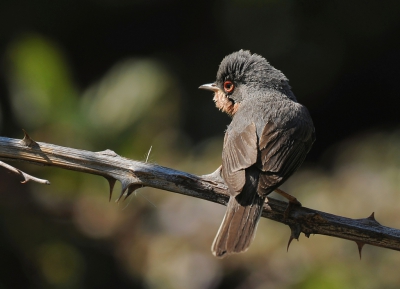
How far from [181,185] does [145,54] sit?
18.1ft

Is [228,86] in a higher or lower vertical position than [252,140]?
higher

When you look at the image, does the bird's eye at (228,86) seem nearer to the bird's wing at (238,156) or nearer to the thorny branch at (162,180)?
the bird's wing at (238,156)

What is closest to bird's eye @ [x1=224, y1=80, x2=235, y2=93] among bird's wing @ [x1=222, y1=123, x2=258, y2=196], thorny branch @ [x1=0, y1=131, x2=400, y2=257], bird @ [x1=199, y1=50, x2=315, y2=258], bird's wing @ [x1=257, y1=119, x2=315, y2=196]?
bird @ [x1=199, y1=50, x2=315, y2=258]

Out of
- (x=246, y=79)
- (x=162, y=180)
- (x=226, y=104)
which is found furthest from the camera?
(x=226, y=104)

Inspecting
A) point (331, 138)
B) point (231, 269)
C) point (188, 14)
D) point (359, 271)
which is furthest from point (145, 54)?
point (359, 271)

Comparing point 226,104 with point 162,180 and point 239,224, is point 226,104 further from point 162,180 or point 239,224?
point 162,180

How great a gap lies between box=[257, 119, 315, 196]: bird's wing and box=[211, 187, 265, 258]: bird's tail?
11 cm

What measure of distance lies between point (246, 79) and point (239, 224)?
159cm

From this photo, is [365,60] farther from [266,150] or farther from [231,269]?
[266,150]

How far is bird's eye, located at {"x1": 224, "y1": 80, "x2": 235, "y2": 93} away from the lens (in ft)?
16.1

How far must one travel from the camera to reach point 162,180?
3439mm

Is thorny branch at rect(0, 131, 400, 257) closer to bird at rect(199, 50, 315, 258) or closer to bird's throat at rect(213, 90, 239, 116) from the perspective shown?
bird at rect(199, 50, 315, 258)

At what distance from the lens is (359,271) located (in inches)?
193

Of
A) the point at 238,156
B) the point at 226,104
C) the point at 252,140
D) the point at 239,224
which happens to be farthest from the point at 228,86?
the point at 239,224
